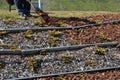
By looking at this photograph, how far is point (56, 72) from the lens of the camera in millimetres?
10562

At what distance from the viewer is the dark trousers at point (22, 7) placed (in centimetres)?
1408

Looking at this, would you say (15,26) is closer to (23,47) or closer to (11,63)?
(23,47)

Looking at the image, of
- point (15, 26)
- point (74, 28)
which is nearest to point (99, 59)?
point (74, 28)

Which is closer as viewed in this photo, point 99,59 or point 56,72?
point 56,72

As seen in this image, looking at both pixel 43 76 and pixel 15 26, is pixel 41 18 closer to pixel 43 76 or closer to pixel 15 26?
pixel 15 26

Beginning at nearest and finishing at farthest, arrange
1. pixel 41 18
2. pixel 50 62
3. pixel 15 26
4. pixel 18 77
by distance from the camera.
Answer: pixel 18 77
pixel 50 62
pixel 15 26
pixel 41 18

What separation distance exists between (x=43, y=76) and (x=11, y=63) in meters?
0.90

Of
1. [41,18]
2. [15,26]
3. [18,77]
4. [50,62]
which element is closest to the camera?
[18,77]

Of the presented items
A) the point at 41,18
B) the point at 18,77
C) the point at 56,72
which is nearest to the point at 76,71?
the point at 56,72

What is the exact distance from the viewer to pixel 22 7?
14.3 meters

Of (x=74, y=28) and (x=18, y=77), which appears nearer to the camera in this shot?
(x=18, y=77)

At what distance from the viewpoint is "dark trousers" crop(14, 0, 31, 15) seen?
554 inches

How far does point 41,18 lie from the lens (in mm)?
13328

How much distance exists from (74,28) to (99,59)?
5.47ft
